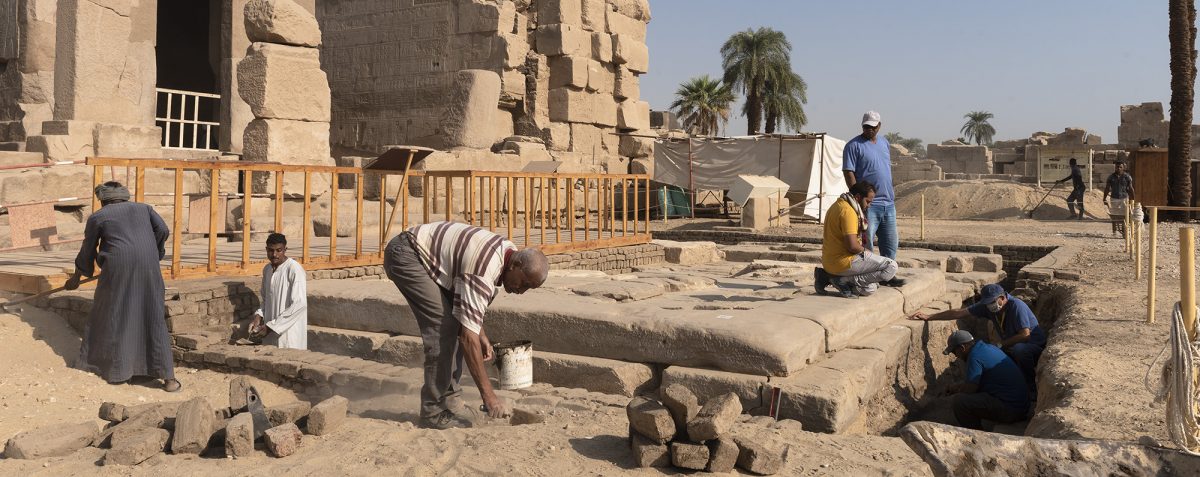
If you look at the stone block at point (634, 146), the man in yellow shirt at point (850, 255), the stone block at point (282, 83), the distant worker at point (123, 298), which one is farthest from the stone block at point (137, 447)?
the stone block at point (634, 146)

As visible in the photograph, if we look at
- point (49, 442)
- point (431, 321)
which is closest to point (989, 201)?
point (431, 321)

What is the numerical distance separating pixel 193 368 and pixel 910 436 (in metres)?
4.99

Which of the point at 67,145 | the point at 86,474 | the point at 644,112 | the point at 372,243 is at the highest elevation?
the point at 644,112

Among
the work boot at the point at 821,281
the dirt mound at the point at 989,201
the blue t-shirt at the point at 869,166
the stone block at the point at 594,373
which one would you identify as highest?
the dirt mound at the point at 989,201

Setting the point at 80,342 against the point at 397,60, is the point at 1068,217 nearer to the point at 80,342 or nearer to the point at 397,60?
the point at 397,60

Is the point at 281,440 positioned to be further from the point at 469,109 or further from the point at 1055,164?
the point at 1055,164

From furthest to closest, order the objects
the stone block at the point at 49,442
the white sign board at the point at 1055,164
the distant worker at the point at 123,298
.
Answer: the white sign board at the point at 1055,164
the distant worker at the point at 123,298
the stone block at the point at 49,442

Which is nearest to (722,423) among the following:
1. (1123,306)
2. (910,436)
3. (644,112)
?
(910,436)

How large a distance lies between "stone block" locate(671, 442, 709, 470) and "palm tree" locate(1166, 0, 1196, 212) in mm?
20405

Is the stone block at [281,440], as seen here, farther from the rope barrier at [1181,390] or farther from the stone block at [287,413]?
the rope barrier at [1181,390]

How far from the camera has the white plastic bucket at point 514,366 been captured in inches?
199

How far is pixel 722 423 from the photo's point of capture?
12.2 ft

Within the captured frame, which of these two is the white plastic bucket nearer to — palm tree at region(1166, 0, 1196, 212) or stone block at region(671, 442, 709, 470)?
stone block at region(671, 442, 709, 470)

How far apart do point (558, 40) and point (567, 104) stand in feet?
3.95
